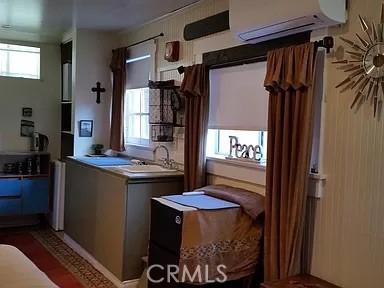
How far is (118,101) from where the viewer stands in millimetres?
4855

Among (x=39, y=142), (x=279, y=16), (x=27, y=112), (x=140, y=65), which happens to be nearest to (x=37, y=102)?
(x=27, y=112)

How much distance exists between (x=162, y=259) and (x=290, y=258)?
2.76ft

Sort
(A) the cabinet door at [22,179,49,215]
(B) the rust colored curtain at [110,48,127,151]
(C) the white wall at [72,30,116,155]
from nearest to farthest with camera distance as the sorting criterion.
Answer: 1. (B) the rust colored curtain at [110,48,127,151]
2. (C) the white wall at [72,30,116,155]
3. (A) the cabinet door at [22,179,49,215]

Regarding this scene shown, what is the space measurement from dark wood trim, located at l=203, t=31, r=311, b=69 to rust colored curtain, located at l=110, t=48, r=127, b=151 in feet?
4.98

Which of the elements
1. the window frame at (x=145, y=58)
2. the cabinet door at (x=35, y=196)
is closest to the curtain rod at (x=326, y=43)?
the window frame at (x=145, y=58)

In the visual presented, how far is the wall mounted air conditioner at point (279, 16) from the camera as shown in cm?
236

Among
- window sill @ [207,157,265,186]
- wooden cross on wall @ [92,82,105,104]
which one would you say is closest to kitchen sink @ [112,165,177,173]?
window sill @ [207,157,265,186]

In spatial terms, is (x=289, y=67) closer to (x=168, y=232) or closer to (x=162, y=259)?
(x=168, y=232)

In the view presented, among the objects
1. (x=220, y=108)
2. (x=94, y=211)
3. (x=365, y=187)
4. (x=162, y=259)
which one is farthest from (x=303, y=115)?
(x=94, y=211)

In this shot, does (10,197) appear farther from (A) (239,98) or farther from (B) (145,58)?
(A) (239,98)

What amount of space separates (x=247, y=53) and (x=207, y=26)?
57 centimetres

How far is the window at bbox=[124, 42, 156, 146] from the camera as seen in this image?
4.54 m

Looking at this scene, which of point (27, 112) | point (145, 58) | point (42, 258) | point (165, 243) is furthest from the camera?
point (27, 112)

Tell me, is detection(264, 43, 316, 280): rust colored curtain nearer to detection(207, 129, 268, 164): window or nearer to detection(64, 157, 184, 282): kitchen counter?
detection(207, 129, 268, 164): window
